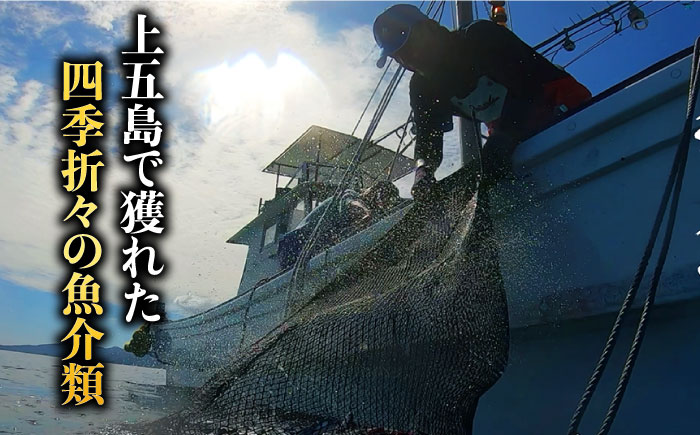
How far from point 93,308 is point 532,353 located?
380cm

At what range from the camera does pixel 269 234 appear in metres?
9.72

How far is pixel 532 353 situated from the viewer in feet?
9.72

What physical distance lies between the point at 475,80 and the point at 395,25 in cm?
70

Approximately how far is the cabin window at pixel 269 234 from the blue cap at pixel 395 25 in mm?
6055

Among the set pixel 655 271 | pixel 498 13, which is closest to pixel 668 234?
pixel 655 271

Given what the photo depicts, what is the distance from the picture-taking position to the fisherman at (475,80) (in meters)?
3.39

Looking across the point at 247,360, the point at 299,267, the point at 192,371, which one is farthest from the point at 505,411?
the point at 192,371

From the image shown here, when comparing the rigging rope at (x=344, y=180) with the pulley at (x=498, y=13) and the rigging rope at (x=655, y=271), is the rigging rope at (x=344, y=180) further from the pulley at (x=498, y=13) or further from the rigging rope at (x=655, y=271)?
the rigging rope at (x=655, y=271)

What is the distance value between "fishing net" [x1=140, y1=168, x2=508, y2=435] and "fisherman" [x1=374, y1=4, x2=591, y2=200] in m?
1.08

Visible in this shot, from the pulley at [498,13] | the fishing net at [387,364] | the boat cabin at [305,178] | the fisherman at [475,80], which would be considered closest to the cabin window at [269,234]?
the boat cabin at [305,178]

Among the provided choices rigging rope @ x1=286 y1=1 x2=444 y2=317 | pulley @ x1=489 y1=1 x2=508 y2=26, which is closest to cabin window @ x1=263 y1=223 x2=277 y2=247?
rigging rope @ x1=286 y1=1 x2=444 y2=317

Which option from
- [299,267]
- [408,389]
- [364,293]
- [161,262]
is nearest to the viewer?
[408,389]

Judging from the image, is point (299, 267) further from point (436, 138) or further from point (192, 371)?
point (192, 371)

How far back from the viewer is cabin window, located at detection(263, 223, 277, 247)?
9.50 metres
